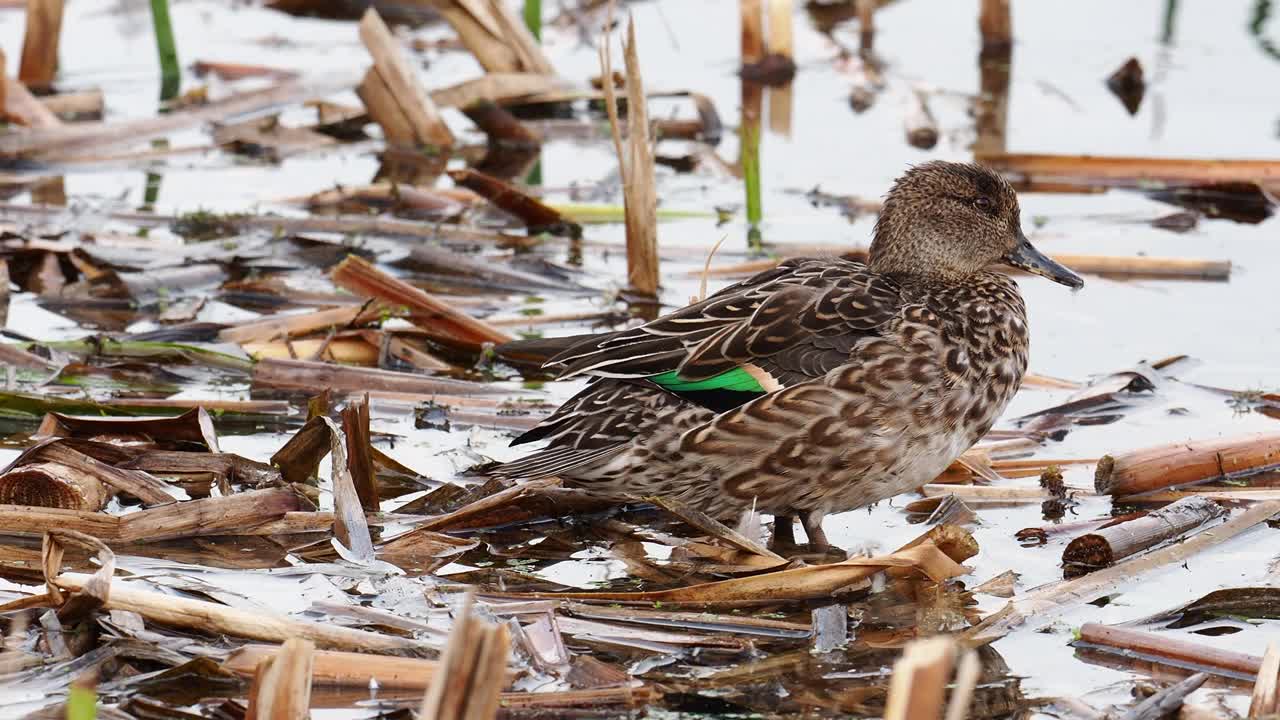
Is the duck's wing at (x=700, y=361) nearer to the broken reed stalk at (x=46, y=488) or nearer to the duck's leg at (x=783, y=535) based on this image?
the duck's leg at (x=783, y=535)

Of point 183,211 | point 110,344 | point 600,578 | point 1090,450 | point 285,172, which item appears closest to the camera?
point 600,578

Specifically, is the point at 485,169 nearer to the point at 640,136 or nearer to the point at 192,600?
the point at 640,136

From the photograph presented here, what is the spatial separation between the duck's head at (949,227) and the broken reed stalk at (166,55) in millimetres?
5922

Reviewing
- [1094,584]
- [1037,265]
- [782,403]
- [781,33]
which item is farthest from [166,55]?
[1094,584]

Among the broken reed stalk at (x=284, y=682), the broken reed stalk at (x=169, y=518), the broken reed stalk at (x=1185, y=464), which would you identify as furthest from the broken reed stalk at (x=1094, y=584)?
the broken reed stalk at (x=169, y=518)

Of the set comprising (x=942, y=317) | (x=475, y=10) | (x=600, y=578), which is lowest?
(x=600, y=578)

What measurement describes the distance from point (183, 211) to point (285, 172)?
1065 millimetres

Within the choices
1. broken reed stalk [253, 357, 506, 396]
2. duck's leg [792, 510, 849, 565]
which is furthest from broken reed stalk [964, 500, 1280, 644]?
broken reed stalk [253, 357, 506, 396]

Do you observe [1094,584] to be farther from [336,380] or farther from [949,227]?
[336,380]

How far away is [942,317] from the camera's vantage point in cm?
561

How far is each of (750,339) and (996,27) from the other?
7432 millimetres

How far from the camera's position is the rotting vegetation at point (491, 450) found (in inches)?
163

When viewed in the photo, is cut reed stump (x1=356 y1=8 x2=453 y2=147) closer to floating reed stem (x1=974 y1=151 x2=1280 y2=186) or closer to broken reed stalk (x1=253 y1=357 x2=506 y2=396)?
floating reed stem (x1=974 y1=151 x2=1280 y2=186)

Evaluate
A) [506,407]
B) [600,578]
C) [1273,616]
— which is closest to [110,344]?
[506,407]
